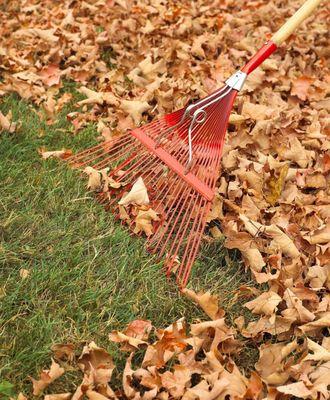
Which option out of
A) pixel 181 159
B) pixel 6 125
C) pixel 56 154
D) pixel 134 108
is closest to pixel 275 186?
pixel 181 159

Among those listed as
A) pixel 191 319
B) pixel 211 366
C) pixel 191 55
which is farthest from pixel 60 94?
pixel 211 366

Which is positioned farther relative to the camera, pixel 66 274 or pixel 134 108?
pixel 134 108

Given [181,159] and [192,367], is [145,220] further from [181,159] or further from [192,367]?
[192,367]

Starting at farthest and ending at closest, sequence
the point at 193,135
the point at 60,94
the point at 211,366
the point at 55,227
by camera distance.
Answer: the point at 60,94 → the point at 193,135 → the point at 55,227 → the point at 211,366

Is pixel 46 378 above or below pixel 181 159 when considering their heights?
below

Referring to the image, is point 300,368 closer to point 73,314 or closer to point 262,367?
point 262,367

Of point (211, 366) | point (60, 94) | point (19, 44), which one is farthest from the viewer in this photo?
point (19, 44)

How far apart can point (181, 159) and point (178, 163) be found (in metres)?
0.04

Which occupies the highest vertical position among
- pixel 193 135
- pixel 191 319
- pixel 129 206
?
pixel 193 135

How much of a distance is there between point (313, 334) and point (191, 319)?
0.44 meters

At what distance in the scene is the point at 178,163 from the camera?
234 cm

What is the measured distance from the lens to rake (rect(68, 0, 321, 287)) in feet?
7.50

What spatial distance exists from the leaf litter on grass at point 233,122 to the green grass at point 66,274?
11cm

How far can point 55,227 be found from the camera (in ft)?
7.35
